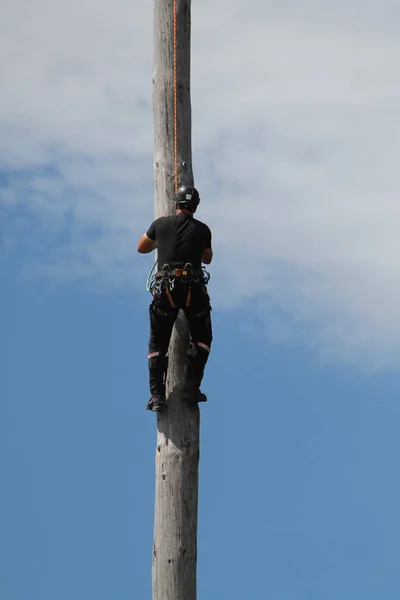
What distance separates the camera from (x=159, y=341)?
10.4 metres

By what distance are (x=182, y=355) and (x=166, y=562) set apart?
1.93 meters

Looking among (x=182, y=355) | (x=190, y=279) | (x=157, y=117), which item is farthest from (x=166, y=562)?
(x=157, y=117)

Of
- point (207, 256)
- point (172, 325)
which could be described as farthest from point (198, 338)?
point (207, 256)

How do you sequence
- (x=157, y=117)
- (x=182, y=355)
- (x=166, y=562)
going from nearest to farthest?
(x=166, y=562) → (x=182, y=355) → (x=157, y=117)

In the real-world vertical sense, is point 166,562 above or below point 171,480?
below

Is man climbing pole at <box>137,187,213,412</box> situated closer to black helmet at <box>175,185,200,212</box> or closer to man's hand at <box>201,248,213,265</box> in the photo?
black helmet at <box>175,185,200,212</box>

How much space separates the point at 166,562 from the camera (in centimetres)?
983

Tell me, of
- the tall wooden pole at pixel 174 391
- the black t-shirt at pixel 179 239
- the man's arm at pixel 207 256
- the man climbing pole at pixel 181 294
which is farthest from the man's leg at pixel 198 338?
the man's arm at pixel 207 256

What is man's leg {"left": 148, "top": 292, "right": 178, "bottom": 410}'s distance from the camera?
10.3 m

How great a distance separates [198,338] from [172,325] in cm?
28

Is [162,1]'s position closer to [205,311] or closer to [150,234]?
[150,234]

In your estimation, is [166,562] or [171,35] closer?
[166,562]

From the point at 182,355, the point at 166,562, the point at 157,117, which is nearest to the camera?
the point at 166,562

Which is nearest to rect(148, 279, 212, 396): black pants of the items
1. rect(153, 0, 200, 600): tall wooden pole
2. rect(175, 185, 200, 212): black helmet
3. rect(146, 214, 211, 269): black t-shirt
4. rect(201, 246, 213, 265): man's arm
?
rect(153, 0, 200, 600): tall wooden pole
